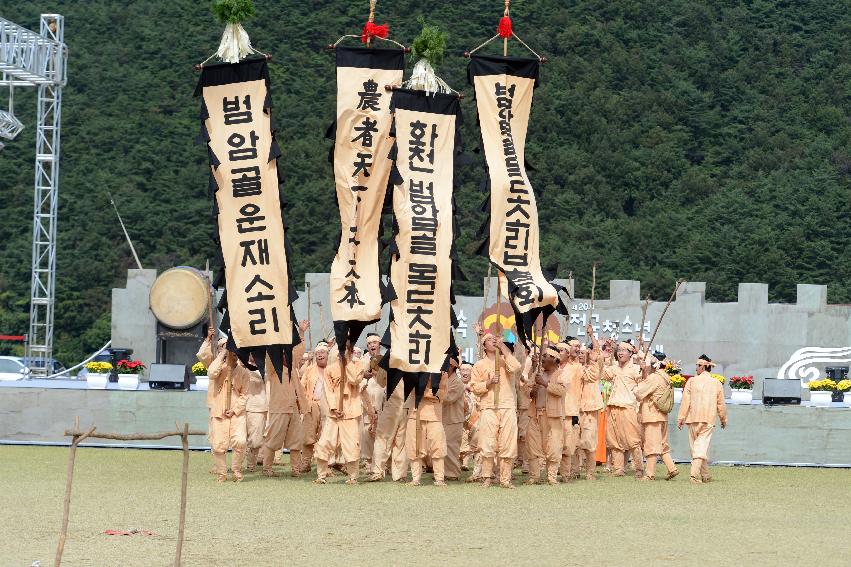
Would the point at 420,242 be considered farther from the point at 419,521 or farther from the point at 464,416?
the point at 419,521

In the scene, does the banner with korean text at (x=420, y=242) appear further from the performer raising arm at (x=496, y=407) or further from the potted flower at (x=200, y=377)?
the potted flower at (x=200, y=377)

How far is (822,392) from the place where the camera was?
19391 mm

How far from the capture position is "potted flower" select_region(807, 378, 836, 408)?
63.2 feet

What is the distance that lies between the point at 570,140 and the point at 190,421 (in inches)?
947

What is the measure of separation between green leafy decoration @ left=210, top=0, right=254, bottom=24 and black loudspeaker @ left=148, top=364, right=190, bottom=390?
18.1ft

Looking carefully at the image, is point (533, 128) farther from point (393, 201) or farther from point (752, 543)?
point (752, 543)

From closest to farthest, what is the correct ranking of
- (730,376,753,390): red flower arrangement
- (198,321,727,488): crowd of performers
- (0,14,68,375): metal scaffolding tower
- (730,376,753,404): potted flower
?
(198,321,727,488): crowd of performers
(730,376,753,404): potted flower
(730,376,753,390): red flower arrangement
(0,14,68,375): metal scaffolding tower

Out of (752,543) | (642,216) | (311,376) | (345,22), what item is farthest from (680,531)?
(345,22)

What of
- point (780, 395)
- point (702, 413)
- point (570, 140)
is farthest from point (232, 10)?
point (570, 140)

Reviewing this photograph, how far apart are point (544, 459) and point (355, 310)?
7.83ft

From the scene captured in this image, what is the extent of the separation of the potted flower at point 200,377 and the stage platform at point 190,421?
606 millimetres

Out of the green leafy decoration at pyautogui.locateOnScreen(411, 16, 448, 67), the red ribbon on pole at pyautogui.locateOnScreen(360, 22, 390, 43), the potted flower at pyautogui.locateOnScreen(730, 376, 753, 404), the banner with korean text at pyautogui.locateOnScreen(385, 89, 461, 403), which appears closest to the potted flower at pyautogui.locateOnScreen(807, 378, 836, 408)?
the potted flower at pyautogui.locateOnScreen(730, 376, 753, 404)

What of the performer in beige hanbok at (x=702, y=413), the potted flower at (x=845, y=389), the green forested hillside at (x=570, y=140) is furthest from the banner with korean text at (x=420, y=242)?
the green forested hillside at (x=570, y=140)

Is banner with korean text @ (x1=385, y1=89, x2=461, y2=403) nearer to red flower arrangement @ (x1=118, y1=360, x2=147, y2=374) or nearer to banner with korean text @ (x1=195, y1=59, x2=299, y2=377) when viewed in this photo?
banner with korean text @ (x1=195, y1=59, x2=299, y2=377)
